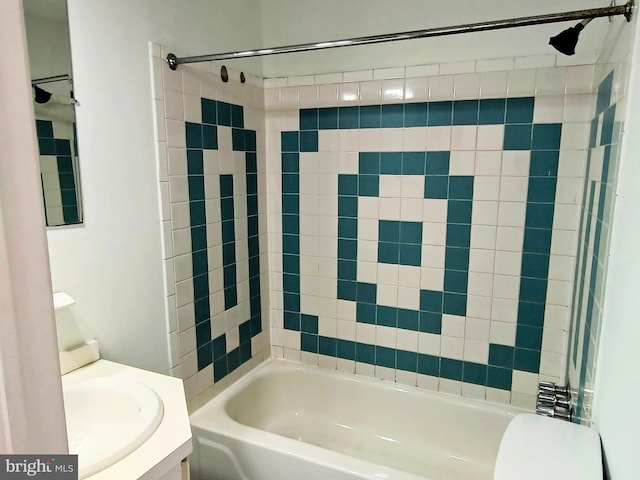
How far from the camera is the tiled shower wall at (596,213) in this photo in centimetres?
120

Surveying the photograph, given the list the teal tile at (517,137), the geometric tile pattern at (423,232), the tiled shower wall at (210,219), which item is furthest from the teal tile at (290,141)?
the teal tile at (517,137)

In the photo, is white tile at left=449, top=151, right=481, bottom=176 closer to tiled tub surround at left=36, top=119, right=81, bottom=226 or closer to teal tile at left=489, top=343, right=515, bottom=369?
teal tile at left=489, top=343, right=515, bottom=369

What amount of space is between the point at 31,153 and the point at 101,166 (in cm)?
118

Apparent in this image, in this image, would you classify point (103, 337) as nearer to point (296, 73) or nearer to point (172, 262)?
point (172, 262)

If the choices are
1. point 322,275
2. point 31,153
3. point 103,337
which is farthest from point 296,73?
point 31,153

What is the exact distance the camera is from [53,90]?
1297 millimetres

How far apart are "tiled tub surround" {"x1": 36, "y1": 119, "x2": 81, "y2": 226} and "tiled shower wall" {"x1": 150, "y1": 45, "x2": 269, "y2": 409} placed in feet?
1.09

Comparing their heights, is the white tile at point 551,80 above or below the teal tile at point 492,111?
above

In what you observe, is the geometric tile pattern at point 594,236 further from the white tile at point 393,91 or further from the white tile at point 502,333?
the white tile at point 393,91

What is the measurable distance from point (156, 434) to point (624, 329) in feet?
3.66

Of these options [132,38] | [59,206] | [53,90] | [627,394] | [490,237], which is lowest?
[627,394]

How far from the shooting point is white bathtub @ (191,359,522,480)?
1640 mm

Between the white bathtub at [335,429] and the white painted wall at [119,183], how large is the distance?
0.42 meters

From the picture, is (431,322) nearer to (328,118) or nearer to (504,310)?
(504,310)
